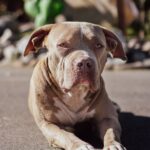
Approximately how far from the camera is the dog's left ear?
218 inches

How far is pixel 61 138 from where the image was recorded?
16.4ft

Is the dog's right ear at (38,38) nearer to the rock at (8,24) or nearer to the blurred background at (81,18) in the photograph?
the blurred background at (81,18)

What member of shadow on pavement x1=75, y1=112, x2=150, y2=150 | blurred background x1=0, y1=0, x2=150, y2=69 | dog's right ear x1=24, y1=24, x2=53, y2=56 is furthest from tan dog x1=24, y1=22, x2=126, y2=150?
blurred background x1=0, y1=0, x2=150, y2=69

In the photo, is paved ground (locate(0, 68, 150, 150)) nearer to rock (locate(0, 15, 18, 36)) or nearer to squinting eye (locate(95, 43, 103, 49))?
squinting eye (locate(95, 43, 103, 49))

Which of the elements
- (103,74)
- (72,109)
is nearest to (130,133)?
(72,109)

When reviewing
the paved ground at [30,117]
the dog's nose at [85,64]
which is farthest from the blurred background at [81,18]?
the dog's nose at [85,64]

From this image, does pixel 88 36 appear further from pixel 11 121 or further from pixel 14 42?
pixel 14 42

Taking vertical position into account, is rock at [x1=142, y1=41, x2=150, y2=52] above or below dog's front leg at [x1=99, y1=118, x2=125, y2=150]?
below

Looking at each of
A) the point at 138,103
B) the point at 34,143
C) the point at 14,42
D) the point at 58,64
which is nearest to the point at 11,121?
the point at 34,143

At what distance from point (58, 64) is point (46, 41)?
0.37m

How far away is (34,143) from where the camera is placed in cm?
541

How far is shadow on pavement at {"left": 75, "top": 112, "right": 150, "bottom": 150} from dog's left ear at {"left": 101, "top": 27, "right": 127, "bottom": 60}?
722 mm

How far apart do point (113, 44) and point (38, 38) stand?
0.72 m

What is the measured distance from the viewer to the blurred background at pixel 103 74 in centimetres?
571
